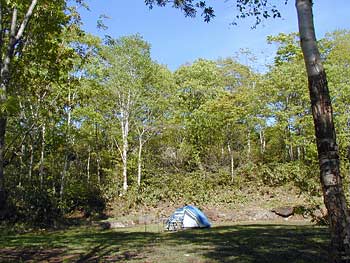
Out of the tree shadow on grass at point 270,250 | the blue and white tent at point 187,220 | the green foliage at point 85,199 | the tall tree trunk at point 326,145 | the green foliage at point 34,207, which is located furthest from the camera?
the green foliage at point 85,199

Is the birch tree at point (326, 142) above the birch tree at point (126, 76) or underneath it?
underneath

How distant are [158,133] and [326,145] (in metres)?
29.2

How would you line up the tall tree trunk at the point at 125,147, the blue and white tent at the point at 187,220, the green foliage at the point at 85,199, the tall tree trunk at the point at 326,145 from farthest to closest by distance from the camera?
the tall tree trunk at the point at 125,147 < the green foliage at the point at 85,199 < the blue and white tent at the point at 187,220 < the tall tree trunk at the point at 326,145

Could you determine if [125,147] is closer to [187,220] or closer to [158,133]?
[158,133]

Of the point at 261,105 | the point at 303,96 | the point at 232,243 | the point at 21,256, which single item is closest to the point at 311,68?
the point at 232,243

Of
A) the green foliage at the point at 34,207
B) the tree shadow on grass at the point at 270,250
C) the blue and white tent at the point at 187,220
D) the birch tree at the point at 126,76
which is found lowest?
the tree shadow on grass at the point at 270,250

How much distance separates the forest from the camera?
77.1 feet

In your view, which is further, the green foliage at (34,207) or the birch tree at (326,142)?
the green foliage at (34,207)

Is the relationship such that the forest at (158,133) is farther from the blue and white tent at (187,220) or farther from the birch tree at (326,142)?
the birch tree at (326,142)

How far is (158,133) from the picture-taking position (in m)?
33.7

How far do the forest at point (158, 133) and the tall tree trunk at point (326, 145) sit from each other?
16589 mm

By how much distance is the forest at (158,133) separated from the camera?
77.1 ft

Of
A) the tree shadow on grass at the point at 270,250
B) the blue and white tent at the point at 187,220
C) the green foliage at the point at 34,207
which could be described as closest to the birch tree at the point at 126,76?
the green foliage at the point at 34,207

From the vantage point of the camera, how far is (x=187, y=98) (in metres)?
37.0
